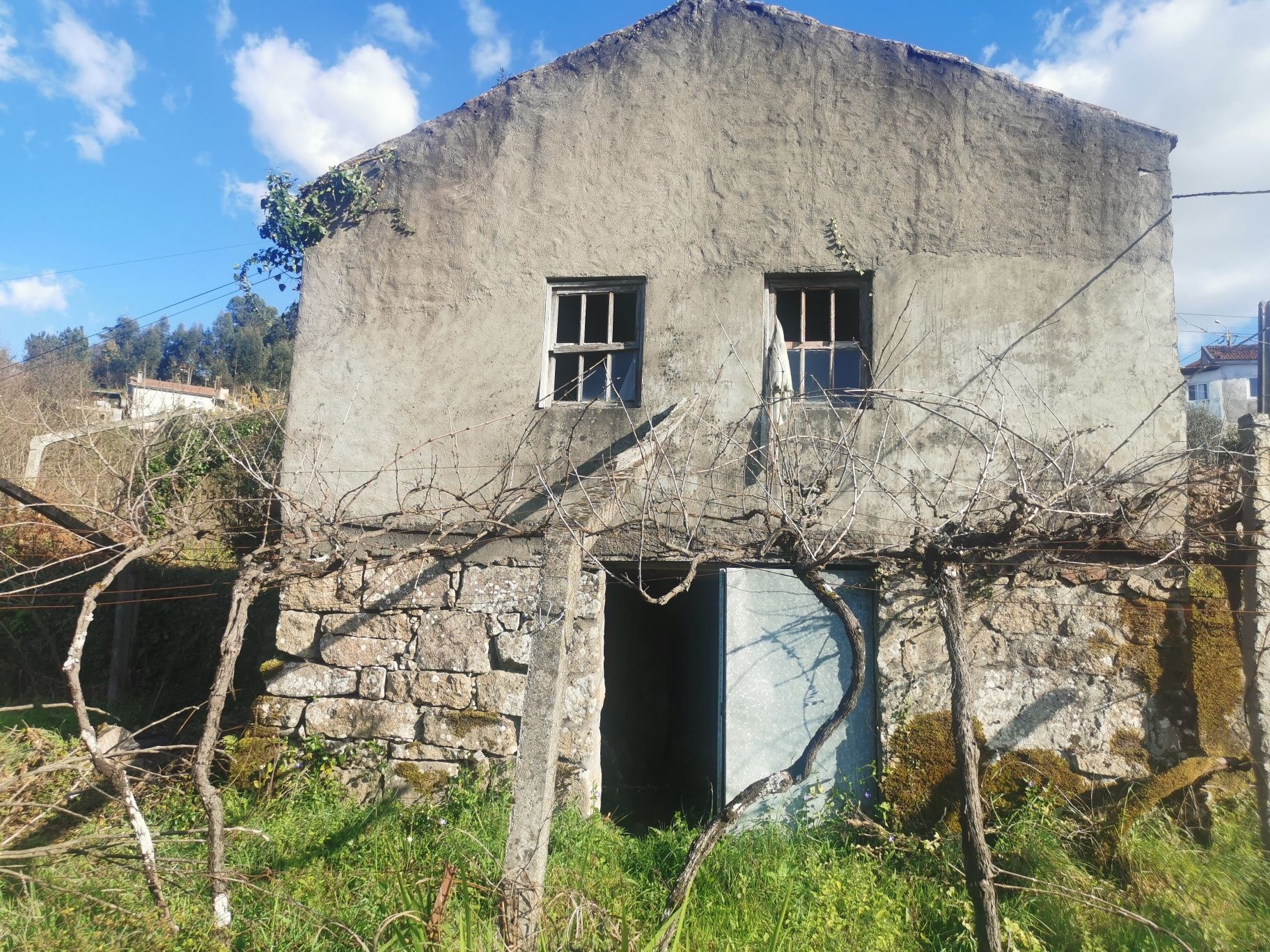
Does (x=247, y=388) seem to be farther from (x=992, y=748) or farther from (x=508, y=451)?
(x=992, y=748)

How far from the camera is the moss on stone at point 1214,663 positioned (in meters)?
5.03

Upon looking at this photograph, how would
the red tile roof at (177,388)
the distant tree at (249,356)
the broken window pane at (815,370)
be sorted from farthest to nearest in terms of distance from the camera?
1. the distant tree at (249,356)
2. the red tile roof at (177,388)
3. the broken window pane at (815,370)

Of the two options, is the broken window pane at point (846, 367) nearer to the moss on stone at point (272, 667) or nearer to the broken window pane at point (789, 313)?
the broken window pane at point (789, 313)

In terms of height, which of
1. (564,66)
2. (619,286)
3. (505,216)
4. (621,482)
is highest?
(564,66)

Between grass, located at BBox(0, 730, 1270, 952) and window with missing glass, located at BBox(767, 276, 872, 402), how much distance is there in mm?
3052

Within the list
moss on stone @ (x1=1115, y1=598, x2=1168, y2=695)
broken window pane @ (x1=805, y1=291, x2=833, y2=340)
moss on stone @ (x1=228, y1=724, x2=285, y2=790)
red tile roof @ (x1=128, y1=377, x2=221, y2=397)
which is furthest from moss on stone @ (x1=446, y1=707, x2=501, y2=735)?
red tile roof @ (x1=128, y1=377, x2=221, y2=397)

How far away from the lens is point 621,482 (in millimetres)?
4969

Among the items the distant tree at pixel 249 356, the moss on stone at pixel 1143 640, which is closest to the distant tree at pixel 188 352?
the distant tree at pixel 249 356

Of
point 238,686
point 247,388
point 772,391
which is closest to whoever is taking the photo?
point 772,391

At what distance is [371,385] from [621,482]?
253cm

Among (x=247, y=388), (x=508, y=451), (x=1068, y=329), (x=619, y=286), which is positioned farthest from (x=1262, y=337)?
(x=247, y=388)

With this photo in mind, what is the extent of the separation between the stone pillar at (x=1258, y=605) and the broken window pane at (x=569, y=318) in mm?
4622

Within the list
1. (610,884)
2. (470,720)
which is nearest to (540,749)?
(610,884)

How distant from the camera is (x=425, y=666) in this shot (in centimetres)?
577
